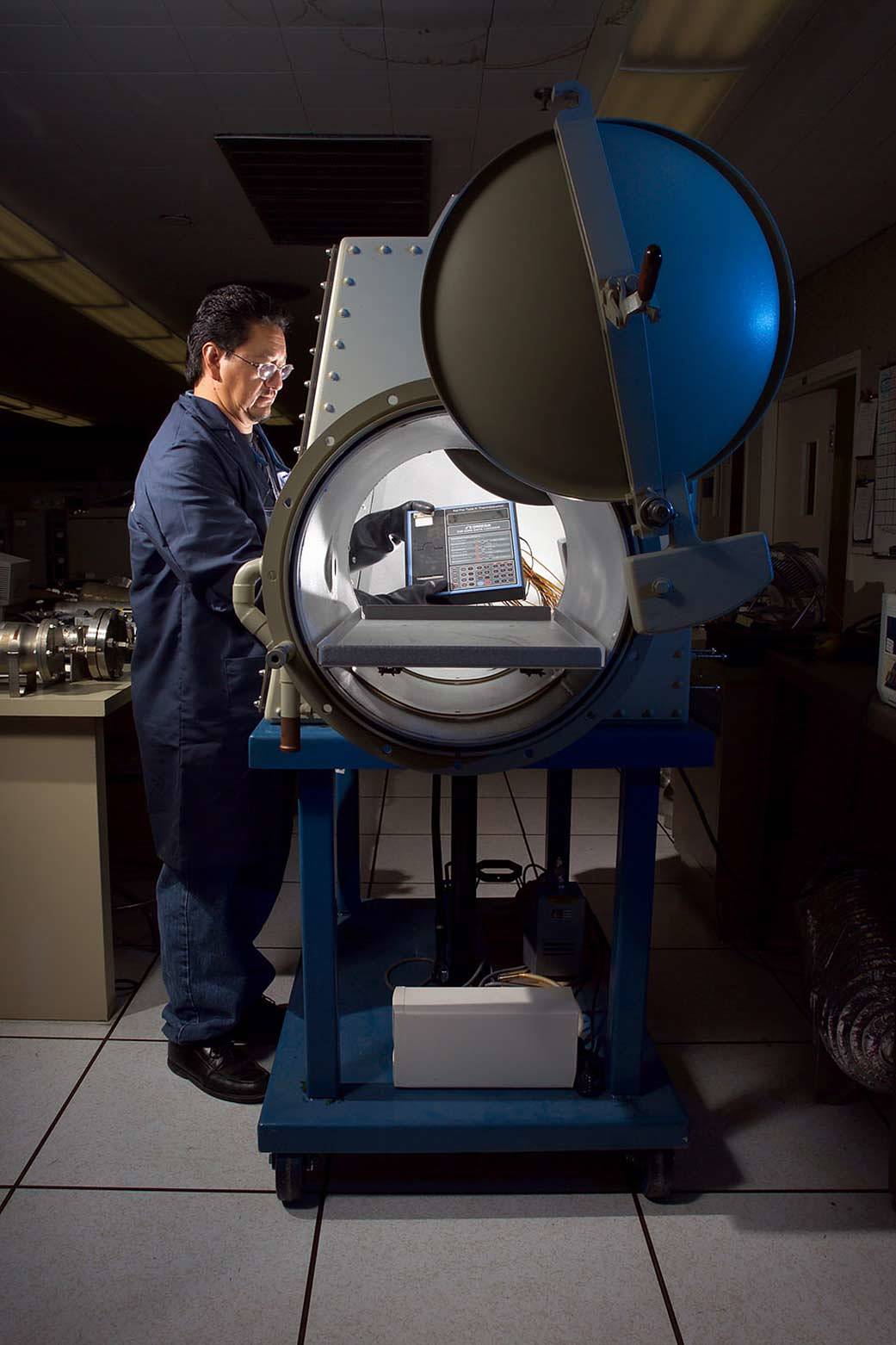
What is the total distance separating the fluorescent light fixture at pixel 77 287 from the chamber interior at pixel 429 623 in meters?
2.99

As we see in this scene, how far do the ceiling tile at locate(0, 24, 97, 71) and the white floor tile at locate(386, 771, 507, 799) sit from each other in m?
2.72

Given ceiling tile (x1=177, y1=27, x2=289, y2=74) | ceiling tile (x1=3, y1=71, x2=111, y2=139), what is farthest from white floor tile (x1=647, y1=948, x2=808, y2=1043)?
ceiling tile (x1=3, y1=71, x2=111, y2=139)

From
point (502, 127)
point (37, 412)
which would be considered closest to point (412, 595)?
point (502, 127)

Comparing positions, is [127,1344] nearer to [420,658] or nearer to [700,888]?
[420,658]

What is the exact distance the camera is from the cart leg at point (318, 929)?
4.77ft

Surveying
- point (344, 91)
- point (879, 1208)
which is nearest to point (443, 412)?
point (879, 1208)

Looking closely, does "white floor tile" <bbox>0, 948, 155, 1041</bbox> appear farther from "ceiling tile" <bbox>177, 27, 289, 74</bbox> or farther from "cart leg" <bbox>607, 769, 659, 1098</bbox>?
"ceiling tile" <bbox>177, 27, 289, 74</bbox>

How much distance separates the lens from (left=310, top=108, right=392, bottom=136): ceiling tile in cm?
283

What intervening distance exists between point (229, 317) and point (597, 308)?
1210mm

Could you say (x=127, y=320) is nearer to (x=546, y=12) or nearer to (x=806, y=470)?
(x=546, y=12)

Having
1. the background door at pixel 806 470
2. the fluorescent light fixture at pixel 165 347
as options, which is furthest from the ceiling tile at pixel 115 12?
the fluorescent light fixture at pixel 165 347

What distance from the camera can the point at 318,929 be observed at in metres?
1.50

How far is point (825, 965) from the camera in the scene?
1788mm

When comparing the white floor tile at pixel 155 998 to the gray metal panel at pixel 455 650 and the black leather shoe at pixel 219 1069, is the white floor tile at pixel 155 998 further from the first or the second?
the gray metal panel at pixel 455 650
